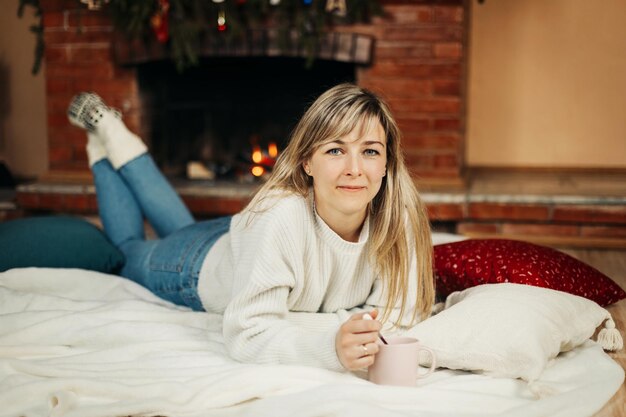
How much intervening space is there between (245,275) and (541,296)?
638 mm

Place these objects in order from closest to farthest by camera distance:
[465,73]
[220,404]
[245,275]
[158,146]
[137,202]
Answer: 1. [220,404]
2. [245,275]
3. [137,202]
4. [465,73]
5. [158,146]

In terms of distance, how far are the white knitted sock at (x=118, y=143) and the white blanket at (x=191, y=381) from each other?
699 mm

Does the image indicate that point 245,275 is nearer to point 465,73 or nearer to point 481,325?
point 481,325

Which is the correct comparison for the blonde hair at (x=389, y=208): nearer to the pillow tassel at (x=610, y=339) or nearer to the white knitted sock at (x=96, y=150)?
the pillow tassel at (x=610, y=339)

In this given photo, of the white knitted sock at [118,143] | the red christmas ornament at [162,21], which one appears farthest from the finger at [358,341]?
the red christmas ornament at [162,21]

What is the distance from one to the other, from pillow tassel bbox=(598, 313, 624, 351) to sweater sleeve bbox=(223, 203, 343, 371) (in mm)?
665

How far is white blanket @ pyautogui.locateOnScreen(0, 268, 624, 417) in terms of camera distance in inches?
57.7

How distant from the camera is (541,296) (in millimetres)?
1768

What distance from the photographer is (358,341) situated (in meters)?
1.45

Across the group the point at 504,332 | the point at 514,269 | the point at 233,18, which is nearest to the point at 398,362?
the point at 504,332

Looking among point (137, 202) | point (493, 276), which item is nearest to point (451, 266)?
point (493, 276)

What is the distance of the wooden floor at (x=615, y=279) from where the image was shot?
154 cm

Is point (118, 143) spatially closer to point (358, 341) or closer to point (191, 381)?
point (191, 381)

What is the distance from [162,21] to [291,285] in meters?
1.91
